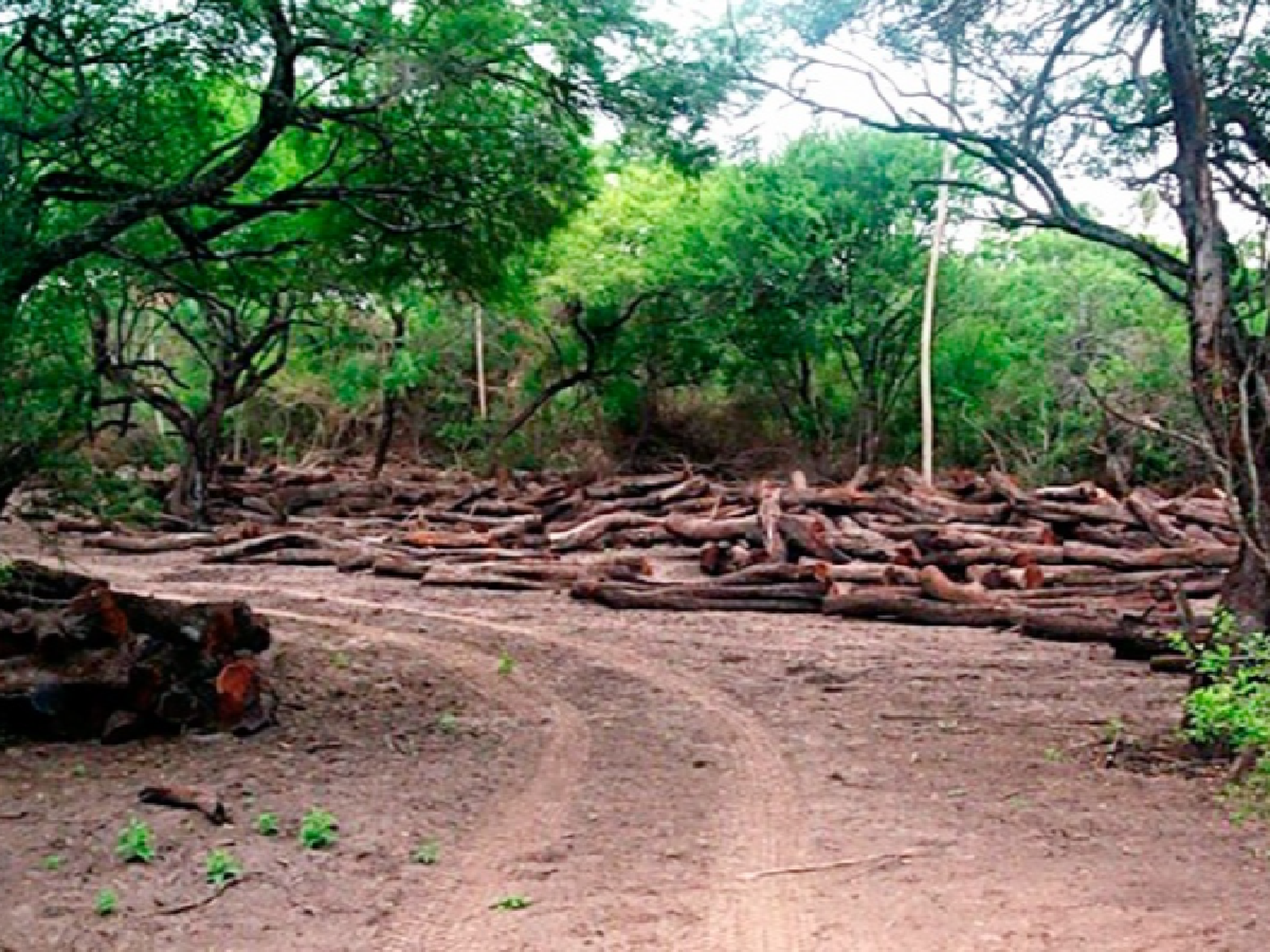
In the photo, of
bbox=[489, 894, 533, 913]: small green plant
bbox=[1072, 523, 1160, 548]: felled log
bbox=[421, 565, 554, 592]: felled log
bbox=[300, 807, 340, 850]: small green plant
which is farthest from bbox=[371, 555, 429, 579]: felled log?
bbox=[489, 894, 533, 913]: small green plant

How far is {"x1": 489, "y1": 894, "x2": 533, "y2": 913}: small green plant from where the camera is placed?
5.15m

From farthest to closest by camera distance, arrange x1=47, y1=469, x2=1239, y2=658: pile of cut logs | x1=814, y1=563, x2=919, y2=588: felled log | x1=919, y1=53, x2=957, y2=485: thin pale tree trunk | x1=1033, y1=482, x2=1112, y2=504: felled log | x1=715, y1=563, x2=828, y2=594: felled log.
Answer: x1=919, y1=53, x2=957, y2=485: thin pale tree trunk, x1=1033, y1=482, x2=1112, y2=504: felled log, x1=814, y1=563, x2=919, y2=588: felled log, x1=715, y1=563, x2=828, y2=594: felled log, x1=47, y1=469, x2=1239, y2=658: pile of cut logs

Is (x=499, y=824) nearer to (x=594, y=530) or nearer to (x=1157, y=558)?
(x=1157, y=558)

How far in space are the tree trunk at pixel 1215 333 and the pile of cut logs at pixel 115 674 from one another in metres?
5.91

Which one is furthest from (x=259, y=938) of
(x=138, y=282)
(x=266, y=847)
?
(x=138, y=282)

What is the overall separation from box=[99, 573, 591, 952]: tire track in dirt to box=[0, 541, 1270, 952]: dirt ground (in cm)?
2

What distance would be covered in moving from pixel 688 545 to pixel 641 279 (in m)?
10.3

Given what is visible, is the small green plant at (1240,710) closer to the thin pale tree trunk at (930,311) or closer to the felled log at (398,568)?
the felled log at (398,568)

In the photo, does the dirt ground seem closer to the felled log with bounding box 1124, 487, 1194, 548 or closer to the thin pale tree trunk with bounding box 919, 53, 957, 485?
the felled log with bounding box 1124, 487, 1194, 548

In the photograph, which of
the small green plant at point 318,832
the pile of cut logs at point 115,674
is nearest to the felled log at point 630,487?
the pile of cut logs at point 115,674

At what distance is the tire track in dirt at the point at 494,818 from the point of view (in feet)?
16.2

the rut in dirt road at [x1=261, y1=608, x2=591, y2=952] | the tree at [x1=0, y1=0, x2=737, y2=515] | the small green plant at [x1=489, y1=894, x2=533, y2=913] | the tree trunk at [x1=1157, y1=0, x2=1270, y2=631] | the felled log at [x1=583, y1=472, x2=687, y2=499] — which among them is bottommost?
the rut in dirt road at [x1=261, y1=608, x2=591, y2=952]

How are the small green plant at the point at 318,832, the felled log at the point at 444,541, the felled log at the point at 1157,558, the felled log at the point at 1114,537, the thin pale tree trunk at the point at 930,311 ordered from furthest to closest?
the thin pale tree trunk at the point at 930,311, the felled log at the point at 444,541, the felled log at the point at 1114,537, the felled log at the point at 1157,558, the small green plant at the point at 318,832

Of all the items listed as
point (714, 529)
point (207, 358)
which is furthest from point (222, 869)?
point (207, 358)
